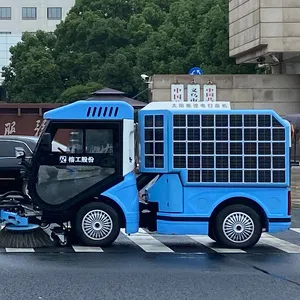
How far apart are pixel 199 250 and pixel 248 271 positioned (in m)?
2.02

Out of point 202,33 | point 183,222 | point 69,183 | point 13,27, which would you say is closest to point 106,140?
point 69,183

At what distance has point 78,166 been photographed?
12.3 metres

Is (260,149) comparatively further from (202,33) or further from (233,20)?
(202,33)

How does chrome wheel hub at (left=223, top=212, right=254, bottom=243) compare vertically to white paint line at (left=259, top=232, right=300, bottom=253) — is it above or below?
above

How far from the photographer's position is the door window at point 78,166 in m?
12.2

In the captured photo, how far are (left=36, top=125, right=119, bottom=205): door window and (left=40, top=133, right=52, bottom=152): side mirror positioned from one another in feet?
0.31

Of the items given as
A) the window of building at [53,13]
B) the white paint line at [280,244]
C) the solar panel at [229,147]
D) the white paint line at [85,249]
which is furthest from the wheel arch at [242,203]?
the window of building at [53,13]

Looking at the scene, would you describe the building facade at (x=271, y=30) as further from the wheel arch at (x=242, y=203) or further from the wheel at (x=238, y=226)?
the wheel at (x=238, y=226)

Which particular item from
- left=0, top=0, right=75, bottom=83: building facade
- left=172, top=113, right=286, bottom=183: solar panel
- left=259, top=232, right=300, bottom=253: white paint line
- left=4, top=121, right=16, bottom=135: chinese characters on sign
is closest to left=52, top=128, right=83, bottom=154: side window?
left=172, top=113, right=286, bottom=183: solar panel

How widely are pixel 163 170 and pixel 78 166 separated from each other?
1.33m

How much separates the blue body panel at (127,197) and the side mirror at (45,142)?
1113 mm

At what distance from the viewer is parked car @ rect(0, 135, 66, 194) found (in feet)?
58.5

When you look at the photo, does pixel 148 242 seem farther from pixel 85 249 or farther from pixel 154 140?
pixel 154 140

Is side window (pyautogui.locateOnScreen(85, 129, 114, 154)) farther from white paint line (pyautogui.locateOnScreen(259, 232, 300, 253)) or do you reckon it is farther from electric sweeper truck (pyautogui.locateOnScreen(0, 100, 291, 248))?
white paint line (pyautogui.locateOnScreen(259, 232, 300, 253))
